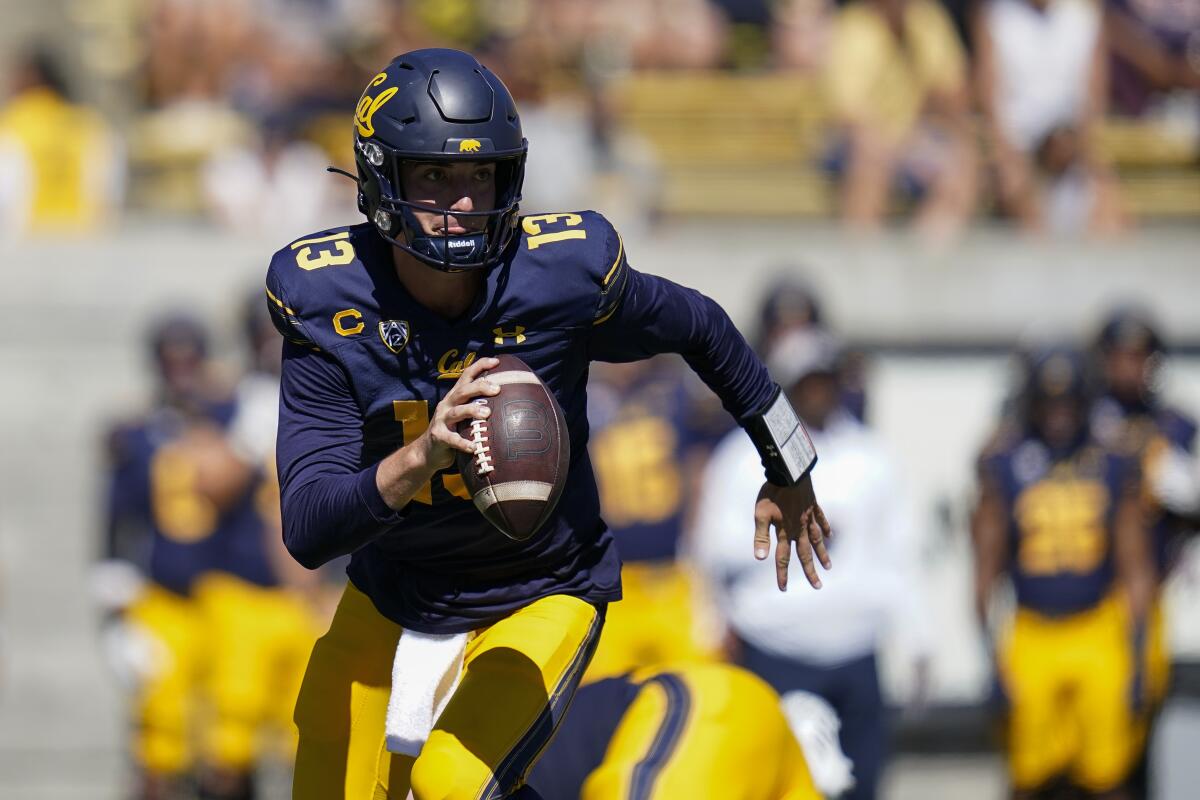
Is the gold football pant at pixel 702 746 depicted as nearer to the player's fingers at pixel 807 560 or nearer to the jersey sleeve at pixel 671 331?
the player's fingers at pixel 807 560

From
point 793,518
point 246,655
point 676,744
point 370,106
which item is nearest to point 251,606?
point 246,655

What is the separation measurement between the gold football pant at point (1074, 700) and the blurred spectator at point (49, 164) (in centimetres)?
538

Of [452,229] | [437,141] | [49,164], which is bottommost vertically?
[49,164]

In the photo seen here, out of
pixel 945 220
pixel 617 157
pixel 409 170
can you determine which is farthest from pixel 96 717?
pixel 409 170

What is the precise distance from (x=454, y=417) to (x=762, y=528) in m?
1.00

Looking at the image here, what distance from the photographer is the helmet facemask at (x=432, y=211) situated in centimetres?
355

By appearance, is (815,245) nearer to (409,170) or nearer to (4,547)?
(4,547)

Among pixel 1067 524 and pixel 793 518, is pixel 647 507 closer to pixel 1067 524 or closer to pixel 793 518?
pixel 1067 524

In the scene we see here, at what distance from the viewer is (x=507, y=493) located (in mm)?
3357

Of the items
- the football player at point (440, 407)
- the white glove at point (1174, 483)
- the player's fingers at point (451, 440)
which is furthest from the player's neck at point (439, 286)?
the white glove at point (1174, 483)

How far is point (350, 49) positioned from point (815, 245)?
3.24m

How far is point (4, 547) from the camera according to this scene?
31.3ft

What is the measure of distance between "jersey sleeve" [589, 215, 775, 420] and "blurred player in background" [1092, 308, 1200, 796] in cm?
418

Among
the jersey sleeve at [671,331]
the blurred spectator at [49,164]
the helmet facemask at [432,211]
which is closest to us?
the helmet facemask at [432,211]
